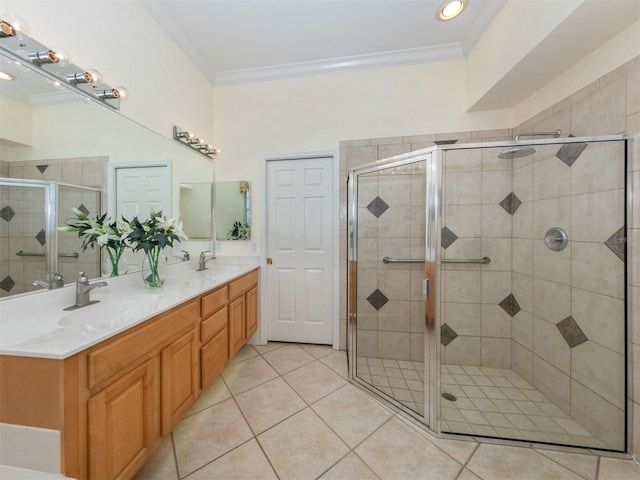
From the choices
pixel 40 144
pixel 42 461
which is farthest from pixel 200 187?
pixel 42 461

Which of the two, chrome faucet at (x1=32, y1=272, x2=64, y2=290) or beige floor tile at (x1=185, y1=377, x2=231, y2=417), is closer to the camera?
chrome faucet at (x1=32, y1=272, x2=64, y2=290)

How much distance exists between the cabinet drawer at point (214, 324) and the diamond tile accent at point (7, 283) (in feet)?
2.71

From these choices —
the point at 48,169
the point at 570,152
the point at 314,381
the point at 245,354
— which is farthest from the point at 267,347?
the point at 570,152

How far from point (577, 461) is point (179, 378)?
216 cm

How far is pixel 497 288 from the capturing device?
1.93m

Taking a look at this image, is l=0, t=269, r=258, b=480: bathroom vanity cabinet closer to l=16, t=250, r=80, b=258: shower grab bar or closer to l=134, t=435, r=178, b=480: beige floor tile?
l=134, t=435, r=178, b=480: beige floor tile

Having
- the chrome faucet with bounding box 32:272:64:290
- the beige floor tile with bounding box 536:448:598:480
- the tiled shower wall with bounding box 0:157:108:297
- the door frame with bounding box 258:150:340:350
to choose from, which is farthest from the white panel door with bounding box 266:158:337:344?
the beige floor tile with bounding box 536:448:598:480

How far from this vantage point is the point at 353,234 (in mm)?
2059

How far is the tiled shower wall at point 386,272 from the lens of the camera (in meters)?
2.02

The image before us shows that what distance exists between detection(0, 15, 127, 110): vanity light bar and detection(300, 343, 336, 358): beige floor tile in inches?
96.8

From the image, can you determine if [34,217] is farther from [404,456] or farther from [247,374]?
[404,456]

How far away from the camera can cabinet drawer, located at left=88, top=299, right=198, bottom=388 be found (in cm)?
84

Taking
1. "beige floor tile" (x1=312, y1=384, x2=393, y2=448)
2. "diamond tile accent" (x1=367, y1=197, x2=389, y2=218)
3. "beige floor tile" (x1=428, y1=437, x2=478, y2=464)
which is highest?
"diamond tile accent" (x1=367, y1=197, x2=389, y2=218)

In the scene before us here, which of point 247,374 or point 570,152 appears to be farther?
point 247,374
